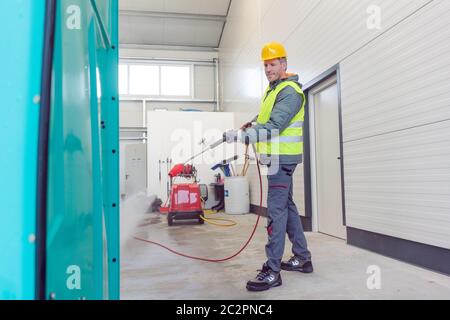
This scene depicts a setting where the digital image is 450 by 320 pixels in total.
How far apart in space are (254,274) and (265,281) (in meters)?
0.40

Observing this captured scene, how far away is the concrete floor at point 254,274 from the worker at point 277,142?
0.74ft

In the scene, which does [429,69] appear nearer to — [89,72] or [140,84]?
[89,72]

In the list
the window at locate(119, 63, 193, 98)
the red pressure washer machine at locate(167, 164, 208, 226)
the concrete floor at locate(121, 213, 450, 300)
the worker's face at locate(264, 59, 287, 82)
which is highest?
the window at locate(119, 63, 193, 98)

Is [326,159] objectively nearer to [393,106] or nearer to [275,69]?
[393,106]

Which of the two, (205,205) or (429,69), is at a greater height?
(429,69)

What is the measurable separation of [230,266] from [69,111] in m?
2.28

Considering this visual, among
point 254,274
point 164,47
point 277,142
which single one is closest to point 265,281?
point 254,274

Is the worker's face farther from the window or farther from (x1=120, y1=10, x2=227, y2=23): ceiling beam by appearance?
the window

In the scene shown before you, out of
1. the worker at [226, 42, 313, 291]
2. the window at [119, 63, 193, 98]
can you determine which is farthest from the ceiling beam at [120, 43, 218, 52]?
the worker at [226, 42, 313, 291]

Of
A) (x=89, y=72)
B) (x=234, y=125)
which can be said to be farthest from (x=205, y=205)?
(x=89, y=72)

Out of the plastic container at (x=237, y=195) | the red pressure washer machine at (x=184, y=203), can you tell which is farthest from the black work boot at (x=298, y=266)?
the plastic container at (x=237, y=195)

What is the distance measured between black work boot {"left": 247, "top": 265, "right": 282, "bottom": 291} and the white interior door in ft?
6.21

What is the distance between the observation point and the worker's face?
2.46 meters

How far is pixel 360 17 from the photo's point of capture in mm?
3266
